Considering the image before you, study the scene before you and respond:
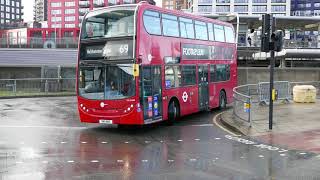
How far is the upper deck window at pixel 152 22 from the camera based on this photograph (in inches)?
A: 615

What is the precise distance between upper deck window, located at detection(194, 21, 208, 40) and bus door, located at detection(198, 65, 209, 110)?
1.20m

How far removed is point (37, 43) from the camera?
46906 millimetres

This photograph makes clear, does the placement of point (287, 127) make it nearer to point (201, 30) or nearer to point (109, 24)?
point (201, 30)

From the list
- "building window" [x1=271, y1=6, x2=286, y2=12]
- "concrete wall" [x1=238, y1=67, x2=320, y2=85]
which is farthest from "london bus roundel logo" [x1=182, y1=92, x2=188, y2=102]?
"building window" [x1=271, y1=6, x2=286, y2=12]

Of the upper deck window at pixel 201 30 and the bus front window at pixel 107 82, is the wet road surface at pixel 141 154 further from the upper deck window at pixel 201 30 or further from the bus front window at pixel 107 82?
the upper deck window at pixel 201 30

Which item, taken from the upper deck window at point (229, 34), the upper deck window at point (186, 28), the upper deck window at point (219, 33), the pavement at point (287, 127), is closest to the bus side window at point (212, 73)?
the upper deck window at point (219, 33)

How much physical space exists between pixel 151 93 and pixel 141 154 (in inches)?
179

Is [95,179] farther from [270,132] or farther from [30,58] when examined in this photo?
[30,58]

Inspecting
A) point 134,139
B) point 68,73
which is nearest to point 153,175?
point 134,139

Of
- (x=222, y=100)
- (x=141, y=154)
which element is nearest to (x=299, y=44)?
(x=222, y=100)

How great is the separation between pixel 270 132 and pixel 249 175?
5.99 m

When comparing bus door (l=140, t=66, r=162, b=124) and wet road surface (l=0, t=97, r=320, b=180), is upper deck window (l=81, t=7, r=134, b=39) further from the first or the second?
wet road surface (l=0, t=97, r=320, b=180)

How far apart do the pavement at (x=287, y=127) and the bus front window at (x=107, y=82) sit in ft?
12.6

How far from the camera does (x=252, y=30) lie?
52.1 m
